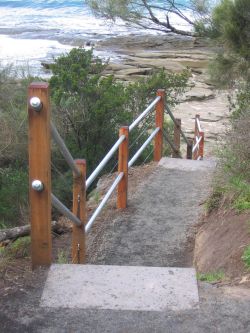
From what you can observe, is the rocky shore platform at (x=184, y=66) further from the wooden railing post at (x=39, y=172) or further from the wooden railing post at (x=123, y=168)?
the wooden railing post at (x=39, y=172)

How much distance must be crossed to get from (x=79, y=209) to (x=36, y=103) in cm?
143

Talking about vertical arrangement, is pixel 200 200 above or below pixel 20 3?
above

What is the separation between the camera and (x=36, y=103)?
342 centimetres

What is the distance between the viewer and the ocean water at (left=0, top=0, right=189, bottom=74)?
141 ft

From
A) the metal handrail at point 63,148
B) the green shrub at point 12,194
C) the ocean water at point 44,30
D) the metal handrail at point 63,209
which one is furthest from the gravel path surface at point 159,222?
the ocean water at point 44,30

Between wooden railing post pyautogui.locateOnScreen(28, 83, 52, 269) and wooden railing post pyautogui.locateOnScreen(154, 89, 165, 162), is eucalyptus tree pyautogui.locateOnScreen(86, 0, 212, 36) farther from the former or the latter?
wooden railing post pyautogui.locateOnScreen(28, 83, 52, 269)

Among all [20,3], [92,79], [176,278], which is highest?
[176,278]

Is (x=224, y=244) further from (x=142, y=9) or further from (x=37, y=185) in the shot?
(x=142, y=9)

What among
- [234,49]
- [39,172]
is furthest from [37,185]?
[234,49]

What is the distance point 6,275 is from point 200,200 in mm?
4020

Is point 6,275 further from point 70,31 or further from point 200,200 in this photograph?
point 70,31

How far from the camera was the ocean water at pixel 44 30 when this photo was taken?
4309 centimetres

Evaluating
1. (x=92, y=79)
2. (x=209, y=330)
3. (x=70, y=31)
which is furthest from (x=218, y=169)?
→ (x=70, y=31)

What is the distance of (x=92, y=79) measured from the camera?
558 inches
